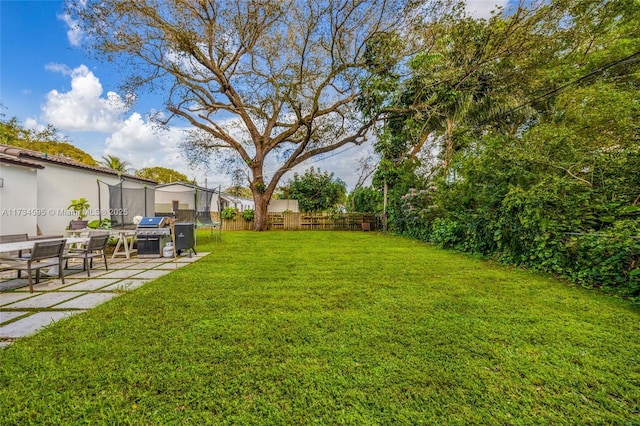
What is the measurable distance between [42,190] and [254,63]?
914cm

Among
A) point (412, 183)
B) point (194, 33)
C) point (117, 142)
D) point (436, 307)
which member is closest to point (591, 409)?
point (436, 307)

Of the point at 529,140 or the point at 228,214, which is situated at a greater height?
the point at 529,140

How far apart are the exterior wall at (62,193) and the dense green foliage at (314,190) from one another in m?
9.99

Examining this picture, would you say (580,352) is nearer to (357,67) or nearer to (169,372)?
(169,372)

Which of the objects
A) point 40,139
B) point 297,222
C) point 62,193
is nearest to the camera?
point 62,193

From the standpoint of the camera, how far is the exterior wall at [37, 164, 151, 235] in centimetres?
738

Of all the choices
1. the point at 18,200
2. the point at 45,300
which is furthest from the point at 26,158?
the point at 45,300

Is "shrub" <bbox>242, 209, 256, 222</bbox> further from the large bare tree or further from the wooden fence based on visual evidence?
the large bare tree

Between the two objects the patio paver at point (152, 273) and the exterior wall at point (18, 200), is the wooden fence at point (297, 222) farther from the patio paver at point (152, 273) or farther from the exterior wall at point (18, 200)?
the patio paver at point (152, 273)

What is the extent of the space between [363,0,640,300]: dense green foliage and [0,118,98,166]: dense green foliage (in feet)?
63.1

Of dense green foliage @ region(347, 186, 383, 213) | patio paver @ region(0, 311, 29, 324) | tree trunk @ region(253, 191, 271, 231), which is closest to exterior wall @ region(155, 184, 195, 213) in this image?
tree trunk @ region(253, 191, 271, 231)

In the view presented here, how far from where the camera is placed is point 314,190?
56.6 feet

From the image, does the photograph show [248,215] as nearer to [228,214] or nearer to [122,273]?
[228,214]

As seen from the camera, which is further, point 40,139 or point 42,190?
point 40,139
